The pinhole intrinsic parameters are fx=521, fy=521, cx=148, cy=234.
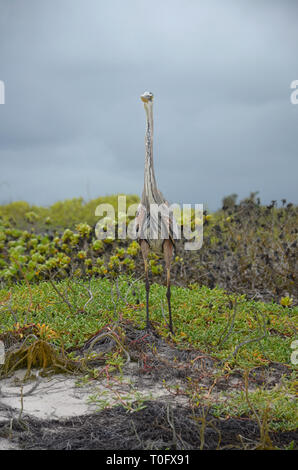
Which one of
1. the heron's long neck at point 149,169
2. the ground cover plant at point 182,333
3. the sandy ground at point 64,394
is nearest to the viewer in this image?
the ground cover plant at point 182,333

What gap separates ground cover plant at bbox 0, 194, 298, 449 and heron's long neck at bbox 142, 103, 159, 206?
1217 millimetres

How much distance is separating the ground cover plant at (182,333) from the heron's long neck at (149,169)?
3.99ft

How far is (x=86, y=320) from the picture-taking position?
216 inches

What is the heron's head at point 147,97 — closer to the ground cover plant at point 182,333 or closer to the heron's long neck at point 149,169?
the heron's long neck at point 149,169

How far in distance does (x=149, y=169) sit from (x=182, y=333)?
1.68 metres

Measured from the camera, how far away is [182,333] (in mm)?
5215

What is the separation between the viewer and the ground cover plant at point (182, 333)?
11.5 ft

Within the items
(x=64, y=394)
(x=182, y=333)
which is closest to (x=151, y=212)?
(x=182, y=333)

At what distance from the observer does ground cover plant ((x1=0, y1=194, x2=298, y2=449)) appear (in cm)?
349

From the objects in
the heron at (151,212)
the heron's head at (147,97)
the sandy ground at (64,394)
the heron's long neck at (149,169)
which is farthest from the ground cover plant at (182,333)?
the heron's head at (147,97)

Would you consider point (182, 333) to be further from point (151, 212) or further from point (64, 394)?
point (64, 394)
